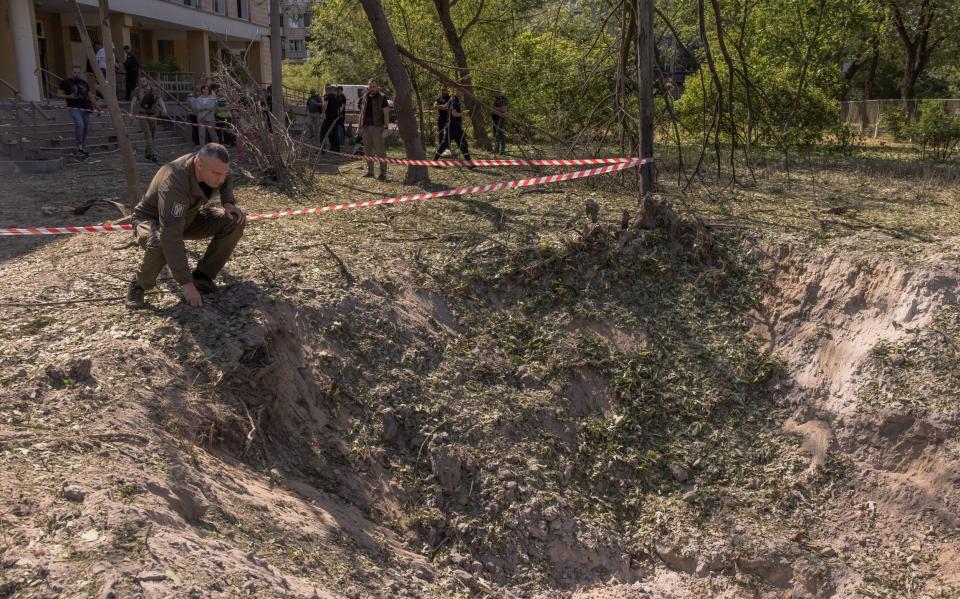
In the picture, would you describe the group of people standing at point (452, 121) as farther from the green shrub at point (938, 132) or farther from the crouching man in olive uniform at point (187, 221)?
the green shrub at point (938, 132)

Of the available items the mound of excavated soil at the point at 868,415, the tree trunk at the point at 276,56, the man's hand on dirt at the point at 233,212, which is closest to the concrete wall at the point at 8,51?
the tree trunk at the point at 276,56

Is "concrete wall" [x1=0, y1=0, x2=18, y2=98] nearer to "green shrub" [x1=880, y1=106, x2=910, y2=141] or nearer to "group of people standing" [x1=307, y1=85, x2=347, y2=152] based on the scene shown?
"group of people standing" [x1=307, y1=85, x2=347, y2=152]

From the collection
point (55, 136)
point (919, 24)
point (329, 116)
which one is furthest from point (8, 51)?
point (919, 24)

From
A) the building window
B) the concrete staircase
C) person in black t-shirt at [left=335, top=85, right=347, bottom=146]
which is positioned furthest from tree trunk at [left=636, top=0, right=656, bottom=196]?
the building window

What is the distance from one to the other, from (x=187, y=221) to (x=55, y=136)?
10.9m

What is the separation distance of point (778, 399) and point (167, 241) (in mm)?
5241

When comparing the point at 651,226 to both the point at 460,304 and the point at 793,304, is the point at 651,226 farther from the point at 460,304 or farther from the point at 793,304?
the point at 460,304

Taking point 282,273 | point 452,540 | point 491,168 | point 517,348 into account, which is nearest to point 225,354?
point 282,273

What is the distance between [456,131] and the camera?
14297mm

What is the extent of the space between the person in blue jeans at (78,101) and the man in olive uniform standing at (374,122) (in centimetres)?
511

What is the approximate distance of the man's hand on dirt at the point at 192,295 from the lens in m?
5.53

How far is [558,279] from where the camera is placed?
7660mm

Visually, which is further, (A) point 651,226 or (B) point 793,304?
(A) point 651,226

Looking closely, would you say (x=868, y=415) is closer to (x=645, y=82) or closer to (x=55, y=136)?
(x=645, y=82)
